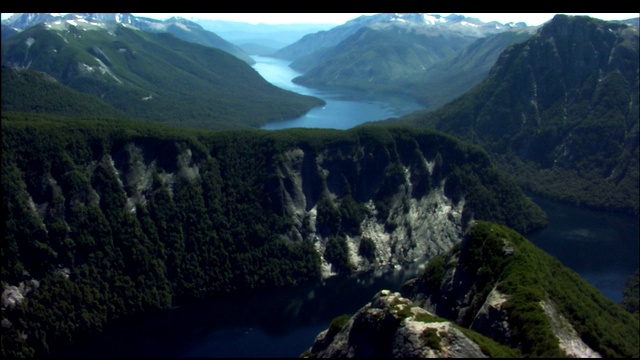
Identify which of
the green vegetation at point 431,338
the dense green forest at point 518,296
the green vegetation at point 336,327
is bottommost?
the green vegetation at point 336,327

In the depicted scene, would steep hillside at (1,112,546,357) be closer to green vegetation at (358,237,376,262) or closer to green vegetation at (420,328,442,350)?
green vegetation at (358,237,376,262)

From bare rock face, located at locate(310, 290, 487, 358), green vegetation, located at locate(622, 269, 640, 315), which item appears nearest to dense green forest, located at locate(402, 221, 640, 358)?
bare rock face, located at locate(310, 290, 487, 358)

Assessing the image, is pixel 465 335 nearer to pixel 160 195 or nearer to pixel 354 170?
pixel 160 195

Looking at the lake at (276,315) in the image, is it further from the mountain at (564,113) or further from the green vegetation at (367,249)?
the mountain at (564,113)

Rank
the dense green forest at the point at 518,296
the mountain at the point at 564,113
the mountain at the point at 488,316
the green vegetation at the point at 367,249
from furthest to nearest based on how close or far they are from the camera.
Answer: the mountain at the point at 564,113
the green vegetation at the point at 367,249
the dense green forest at the point at 518,296
the mountain at the point at 488,316

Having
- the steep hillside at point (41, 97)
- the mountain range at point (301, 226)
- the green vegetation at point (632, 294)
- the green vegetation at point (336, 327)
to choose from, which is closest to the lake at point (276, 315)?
the green vegetation at point (632, 294)

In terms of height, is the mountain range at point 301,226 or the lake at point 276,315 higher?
the mountain range at point 301,226

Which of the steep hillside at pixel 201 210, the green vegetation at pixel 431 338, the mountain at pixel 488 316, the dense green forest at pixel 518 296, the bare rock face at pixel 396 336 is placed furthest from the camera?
the steep hillside at pixel 201 210

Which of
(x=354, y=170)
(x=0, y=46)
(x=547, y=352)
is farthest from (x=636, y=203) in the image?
(x=0, y=46)
